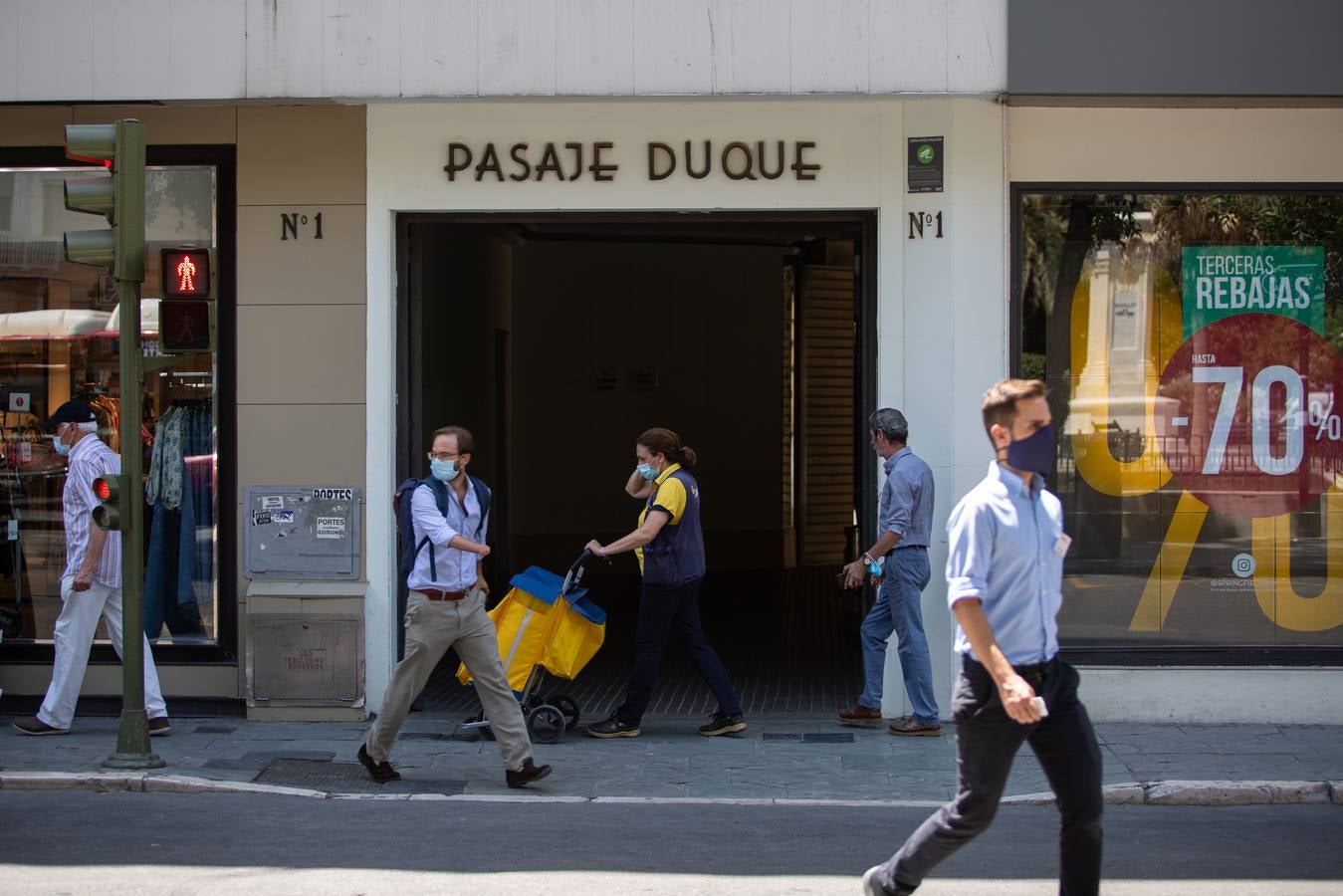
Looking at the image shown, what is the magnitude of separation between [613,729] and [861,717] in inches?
62.2

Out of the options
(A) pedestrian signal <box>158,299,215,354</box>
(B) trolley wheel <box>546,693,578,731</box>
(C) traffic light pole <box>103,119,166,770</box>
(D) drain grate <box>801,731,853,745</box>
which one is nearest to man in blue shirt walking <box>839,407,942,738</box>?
(D) drain grate <box>801,731,853,745</box>

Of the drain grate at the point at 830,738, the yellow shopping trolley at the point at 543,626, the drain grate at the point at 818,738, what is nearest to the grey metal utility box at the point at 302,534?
the yellow shopping trolley at the point at 543,626

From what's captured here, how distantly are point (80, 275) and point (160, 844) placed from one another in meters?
4.97

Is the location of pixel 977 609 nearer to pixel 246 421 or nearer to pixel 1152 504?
pixel 1152 504

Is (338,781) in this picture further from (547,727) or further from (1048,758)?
(1048,758)

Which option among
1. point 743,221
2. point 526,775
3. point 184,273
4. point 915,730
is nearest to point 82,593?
point 184,273

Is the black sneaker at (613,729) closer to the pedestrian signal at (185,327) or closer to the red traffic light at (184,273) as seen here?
the pedestrian signal at (185,327)

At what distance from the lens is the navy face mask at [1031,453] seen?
204 inches

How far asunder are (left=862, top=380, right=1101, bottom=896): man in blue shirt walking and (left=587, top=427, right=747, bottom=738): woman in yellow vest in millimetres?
3899

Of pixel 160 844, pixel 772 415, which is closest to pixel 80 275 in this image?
pixel 160 844

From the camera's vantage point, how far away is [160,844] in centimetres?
677

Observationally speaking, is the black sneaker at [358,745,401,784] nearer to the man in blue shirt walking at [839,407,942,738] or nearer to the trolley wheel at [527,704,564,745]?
the trolley wheel at [527,704,564,745]

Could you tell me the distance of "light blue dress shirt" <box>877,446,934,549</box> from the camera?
909 cm

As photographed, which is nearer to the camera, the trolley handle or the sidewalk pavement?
the sidewalk pavement
